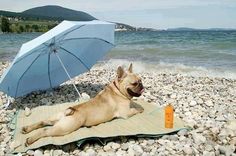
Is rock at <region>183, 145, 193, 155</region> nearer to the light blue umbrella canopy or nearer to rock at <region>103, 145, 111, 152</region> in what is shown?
rock at <region>103, 145, 111, 152</region>

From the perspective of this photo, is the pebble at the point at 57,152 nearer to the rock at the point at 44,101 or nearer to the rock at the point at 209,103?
the rock at the point at 44,101

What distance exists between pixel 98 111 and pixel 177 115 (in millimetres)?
2254

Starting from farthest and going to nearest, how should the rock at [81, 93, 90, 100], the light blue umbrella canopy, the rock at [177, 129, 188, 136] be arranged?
the rock at [81, 93, 90, 100] < the light blue umbrella canopy < the rock at [177, 129, 188, 136]

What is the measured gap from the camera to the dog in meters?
7.89

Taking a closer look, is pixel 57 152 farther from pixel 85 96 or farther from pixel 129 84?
pixel 85 96

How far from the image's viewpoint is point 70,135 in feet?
25.9

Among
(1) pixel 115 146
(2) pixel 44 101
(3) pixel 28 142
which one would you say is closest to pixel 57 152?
(3) pixel 28 142

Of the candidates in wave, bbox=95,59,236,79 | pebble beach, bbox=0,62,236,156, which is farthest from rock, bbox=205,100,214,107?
wave, bbox=95,59,236,79

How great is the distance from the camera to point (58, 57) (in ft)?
35.6

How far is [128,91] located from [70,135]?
1600 millimetres

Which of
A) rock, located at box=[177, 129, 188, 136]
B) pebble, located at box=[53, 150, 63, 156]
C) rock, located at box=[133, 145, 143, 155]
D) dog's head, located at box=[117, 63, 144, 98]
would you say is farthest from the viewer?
dog's head, located at box=[117, 63, 144, 98]

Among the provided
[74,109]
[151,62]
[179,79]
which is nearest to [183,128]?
[74,109]

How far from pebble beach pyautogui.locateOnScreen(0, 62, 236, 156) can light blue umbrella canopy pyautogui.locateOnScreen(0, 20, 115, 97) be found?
604 mm

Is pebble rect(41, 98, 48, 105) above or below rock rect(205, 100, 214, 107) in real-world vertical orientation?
below
